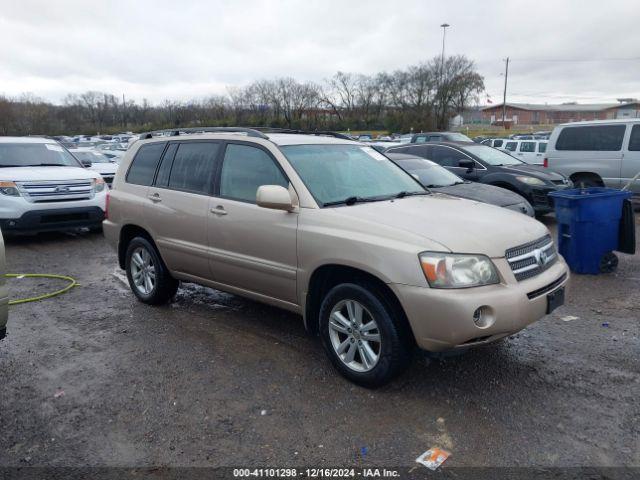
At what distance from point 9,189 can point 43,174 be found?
24.8 inches

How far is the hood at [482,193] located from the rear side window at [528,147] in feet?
40.5

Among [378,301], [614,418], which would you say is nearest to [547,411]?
[614,418]

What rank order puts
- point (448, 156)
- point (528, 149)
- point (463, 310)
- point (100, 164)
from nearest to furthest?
1. point (463, 310)
2. point (448, 156)
3. point (100, 164)
4. point (528, 149)

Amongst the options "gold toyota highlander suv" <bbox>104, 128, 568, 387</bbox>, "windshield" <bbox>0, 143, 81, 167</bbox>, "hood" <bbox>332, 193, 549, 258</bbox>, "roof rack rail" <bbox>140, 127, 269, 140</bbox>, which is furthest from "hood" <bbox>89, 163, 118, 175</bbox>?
"hood" <bbox>332, 193, 549, 258</bbox>

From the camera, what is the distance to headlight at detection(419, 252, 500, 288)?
11.1ft

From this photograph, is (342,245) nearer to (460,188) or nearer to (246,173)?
(246,173)

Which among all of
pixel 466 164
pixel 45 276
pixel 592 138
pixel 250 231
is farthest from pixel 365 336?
pixel 592 138

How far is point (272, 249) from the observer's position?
14.1 ft

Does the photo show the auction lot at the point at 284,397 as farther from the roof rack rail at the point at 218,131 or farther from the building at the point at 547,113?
the building at the point at 547,113

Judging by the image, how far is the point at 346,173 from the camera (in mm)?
4652

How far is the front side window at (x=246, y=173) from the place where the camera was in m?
4.49

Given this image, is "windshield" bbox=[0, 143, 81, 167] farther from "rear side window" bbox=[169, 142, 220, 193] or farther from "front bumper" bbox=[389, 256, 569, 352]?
"front bumper" bbox=[389, 256, 569, 352]

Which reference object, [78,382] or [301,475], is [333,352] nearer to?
[301,475]

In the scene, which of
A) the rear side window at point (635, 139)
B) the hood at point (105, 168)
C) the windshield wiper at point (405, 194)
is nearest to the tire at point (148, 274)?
the windshield wiper at point (405, 194)
